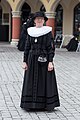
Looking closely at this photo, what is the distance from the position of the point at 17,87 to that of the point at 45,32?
3216 mm

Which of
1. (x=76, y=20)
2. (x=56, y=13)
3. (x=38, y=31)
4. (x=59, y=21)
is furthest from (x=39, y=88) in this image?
(x=59, y=21)

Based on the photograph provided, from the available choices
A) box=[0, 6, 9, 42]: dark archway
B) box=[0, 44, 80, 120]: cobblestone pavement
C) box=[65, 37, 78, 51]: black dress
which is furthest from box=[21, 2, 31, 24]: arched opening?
box=[0, 44, 80, 120]: cobblestone pavement

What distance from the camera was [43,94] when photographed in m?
7.62

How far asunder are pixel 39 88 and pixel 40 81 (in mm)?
131

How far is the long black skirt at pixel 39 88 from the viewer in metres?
7.60

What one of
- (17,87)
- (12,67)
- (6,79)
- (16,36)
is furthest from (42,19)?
(16,36)

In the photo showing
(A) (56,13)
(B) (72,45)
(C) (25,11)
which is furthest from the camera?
(C) (25,11)

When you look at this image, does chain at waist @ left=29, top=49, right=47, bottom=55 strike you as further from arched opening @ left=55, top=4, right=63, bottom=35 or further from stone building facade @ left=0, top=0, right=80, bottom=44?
arched opening @ left=55, top=4, right=63, bottom=35

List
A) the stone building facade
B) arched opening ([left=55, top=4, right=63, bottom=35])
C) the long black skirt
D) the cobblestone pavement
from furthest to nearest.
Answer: arched opening ([left=55, top=4, right=63, bottom=35]) → the stone building facade → the long black skirt → the cobblestone pavement

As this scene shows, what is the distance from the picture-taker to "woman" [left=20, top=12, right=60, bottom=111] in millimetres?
7602

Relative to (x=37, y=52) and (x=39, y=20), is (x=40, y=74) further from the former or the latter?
(x=39, y=20)

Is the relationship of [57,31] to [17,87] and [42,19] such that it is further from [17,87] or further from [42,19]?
[42,19]

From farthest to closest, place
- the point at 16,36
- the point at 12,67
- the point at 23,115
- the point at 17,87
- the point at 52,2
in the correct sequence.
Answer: the point at 16,36 → the point at 52,2 → the point at 12,67 → the point at 17,87 → the point at 23,115

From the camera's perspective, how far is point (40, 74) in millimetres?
7652
